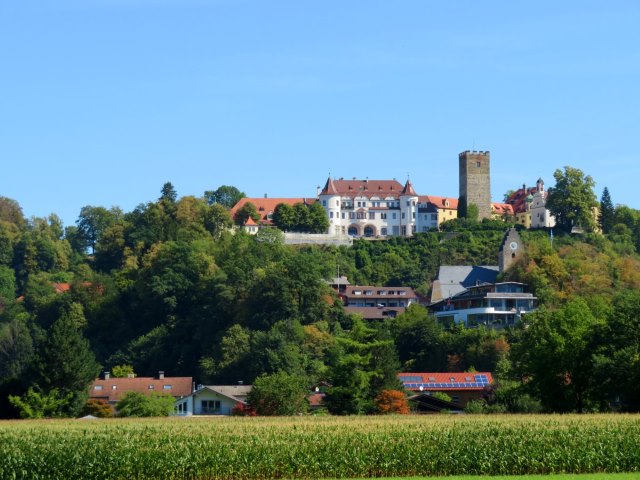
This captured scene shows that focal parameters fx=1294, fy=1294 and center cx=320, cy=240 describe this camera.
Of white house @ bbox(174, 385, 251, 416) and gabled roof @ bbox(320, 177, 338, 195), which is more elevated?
gabled roof @ bbox(320, 177, 338, 195)

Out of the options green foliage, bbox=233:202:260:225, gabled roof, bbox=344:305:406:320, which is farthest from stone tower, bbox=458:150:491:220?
gabled roof, bbox=344:305:406:320

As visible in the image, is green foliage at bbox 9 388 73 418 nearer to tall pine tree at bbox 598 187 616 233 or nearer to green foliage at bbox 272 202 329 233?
green foliage at bbox 272 202 329 233

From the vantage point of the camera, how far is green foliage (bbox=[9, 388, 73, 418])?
82938 mm

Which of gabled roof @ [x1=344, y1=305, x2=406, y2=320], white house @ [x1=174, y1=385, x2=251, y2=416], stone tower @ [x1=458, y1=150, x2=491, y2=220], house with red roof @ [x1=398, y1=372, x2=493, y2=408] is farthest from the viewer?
stone tower @ [x1=458, y1=150, x2=491, y2=220]

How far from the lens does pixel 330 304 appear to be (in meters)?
125

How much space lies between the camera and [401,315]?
122m

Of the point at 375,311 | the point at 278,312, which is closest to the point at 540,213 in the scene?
the point at 375,311

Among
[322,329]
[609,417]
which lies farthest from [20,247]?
[609,417]

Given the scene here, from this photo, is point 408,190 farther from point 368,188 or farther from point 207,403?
point 207,403

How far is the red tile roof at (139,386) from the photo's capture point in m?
103

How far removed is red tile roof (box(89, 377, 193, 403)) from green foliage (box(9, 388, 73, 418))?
15.3 m

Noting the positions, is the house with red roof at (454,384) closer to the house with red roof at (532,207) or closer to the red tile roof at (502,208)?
the house with red roof at (532,207)

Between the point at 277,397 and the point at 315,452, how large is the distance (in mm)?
33656

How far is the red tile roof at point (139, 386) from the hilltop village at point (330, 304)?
0.24 metres
